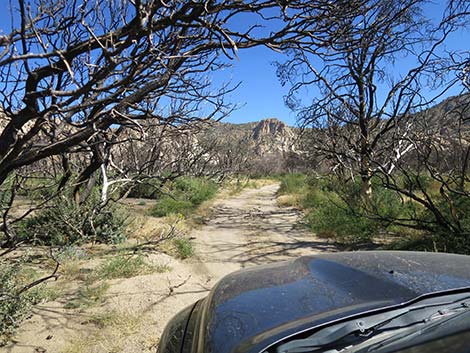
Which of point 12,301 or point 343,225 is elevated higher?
point 12,301

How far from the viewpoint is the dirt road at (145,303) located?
3338 mm

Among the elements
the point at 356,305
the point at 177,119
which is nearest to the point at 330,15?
the point at 177,119

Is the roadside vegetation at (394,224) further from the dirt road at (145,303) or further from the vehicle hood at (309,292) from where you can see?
the vehicle hood at (309,292)

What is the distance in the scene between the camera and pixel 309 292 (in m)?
1.71

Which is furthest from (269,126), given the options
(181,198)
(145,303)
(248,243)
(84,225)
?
(145,303)

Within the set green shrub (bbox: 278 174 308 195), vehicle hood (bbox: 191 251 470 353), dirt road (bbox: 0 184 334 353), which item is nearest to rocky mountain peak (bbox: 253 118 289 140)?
green shrub (bbox: 278 174 308 195)

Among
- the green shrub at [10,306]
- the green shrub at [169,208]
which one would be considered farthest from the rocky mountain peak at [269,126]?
the green shrub at [10,306]

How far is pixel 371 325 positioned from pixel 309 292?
41 centimetres

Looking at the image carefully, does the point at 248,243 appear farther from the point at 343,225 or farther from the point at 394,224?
the point at 394,224

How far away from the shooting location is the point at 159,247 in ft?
22.4

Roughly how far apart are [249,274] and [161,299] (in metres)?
2.60

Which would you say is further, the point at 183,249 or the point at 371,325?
the point at 183,249

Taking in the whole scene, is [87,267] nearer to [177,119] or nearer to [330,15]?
[177,119]

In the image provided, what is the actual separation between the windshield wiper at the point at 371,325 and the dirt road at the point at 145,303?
2471mm
